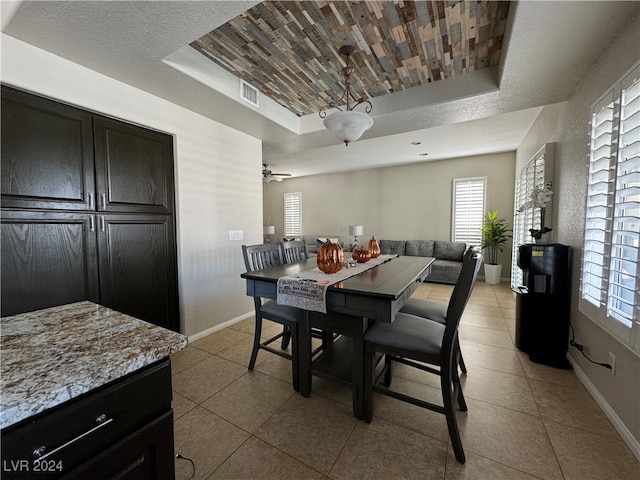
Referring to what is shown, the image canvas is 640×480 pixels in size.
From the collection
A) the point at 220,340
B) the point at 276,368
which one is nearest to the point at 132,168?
the point at 220,340

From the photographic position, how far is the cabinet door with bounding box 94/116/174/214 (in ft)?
6.78

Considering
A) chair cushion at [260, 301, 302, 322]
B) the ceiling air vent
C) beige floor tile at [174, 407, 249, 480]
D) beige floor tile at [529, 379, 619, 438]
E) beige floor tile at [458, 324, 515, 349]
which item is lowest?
beige floor tile at [174, 407, 249, 480]

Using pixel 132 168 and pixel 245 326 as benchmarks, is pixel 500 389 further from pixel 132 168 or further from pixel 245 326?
pixel 132 168

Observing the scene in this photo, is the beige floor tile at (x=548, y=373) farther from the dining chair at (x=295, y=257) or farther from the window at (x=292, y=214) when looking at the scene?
the window at (x=292, y=214)

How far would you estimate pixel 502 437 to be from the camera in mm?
1477

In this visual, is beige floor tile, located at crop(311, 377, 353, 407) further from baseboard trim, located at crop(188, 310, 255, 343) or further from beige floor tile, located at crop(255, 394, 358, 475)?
baseboard trim, located at crop(188, 310, 255, 343)

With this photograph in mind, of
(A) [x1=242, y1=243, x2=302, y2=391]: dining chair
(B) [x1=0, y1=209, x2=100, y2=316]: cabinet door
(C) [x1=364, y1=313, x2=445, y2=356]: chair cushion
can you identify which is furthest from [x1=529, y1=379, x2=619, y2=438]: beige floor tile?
(B) [x1=0, y1=209, x2=100, y2=316]: cabinet door

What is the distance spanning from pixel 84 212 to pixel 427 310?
271 cm

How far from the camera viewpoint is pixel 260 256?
2.31 m

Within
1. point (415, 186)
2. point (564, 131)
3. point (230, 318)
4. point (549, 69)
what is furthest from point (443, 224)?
point (230, 318)

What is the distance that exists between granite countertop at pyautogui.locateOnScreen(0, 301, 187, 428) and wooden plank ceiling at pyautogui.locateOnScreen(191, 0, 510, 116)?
1.98 metres

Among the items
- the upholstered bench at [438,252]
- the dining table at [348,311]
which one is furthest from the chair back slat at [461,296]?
the upholstered bench at [438,252]

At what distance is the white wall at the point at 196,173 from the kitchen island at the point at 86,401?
5.87ft

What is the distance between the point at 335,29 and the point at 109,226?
231cm
